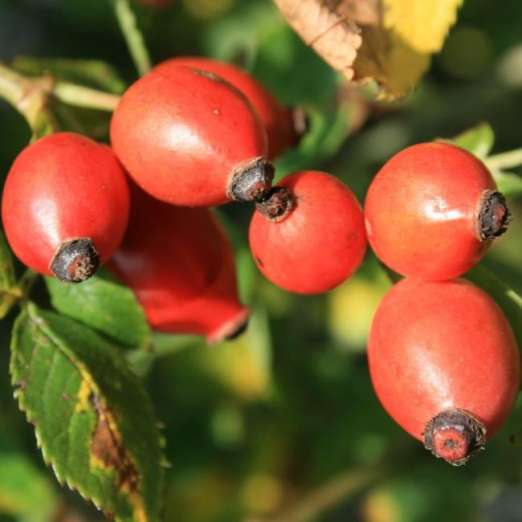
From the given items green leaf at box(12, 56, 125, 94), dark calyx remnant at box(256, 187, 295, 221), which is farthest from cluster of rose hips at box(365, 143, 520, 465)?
green leaf at box(12, 56, 125, 94)

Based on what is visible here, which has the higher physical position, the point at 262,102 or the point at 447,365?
the point at 262,102

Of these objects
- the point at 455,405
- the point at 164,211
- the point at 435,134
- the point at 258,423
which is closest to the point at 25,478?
the point at 258,423

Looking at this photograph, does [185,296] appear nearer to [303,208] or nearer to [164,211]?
[164,211]

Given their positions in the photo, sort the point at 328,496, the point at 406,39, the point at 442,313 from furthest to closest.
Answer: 1. the point at 328,496
2. the point at 406,39
3. the point at 442,313

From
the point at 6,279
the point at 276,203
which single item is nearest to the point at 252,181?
the point at 276,203

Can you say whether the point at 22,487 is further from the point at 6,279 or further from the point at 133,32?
the point at 133,32

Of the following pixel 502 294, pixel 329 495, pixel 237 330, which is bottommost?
pixel 329 495
